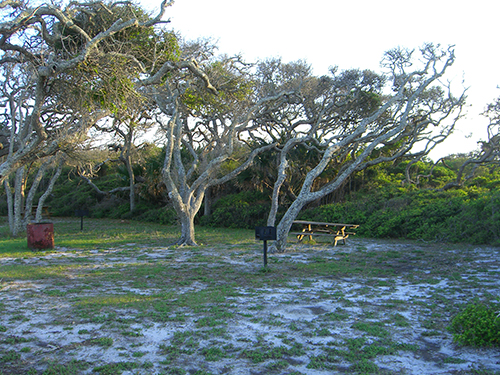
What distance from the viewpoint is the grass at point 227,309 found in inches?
170

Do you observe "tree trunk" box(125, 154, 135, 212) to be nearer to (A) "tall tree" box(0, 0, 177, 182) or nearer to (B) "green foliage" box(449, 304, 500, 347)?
(A) "tall tree" box(0, 0, 177, 182)

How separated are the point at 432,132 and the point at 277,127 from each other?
7.51 m

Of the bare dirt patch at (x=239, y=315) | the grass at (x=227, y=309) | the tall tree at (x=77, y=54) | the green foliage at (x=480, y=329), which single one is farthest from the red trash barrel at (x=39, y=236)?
the green foliage at (x=480, y=329)

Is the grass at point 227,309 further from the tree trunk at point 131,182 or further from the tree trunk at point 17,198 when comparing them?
the tree trunk at point 131,182

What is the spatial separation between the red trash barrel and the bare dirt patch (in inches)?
66.4

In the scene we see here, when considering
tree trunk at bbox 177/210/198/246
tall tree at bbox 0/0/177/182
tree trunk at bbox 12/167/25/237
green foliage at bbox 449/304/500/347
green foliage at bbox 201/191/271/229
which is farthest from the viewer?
green foliage at bbox 201/191/271/229

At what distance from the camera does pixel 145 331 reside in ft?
16.5

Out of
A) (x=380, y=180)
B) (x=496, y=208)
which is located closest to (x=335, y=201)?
(x=380, y=180)

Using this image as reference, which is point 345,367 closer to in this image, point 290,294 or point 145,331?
point 145,331

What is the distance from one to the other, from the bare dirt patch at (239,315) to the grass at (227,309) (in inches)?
0.8

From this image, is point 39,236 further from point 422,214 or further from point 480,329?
point 422,214

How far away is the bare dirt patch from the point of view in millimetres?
4230

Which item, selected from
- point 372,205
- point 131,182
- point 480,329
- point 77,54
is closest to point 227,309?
point 480,329

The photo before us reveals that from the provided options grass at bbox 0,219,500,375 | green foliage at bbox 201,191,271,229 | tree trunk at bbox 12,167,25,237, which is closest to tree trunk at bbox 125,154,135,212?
green foliage at bbox 201,191,271,229
